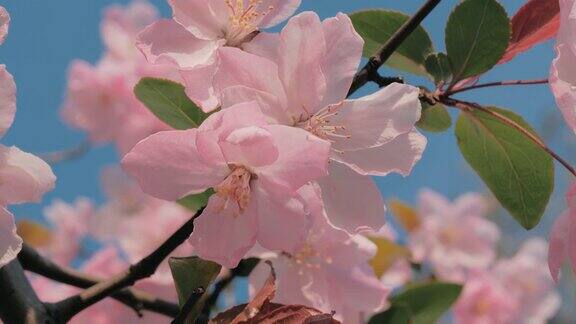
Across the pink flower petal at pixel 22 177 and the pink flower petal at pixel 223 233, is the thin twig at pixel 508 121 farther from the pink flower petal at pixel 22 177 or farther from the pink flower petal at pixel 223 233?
the pink flower petal at pixel 22 177

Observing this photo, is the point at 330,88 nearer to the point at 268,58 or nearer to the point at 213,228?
the point at 268,58

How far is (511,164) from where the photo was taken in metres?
0.98

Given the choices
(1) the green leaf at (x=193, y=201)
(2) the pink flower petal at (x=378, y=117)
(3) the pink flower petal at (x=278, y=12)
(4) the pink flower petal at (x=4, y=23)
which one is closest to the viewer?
(4) the pink flower petal at (x=4, y=23)

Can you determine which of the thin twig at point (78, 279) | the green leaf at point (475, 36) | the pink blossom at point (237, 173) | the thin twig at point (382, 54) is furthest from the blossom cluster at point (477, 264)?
the pink blossom at point (237, 173)

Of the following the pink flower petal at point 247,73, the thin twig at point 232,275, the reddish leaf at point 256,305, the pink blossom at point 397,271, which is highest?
the pink flower petal at point 247,73

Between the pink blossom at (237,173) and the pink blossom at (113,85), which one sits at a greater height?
the pink blossom at (237,173)

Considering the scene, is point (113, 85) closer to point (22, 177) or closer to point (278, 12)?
point (278, 12)

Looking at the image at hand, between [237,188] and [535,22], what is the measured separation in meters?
0.42

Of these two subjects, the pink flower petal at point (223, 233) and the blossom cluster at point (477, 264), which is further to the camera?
the blossom cluster at point (477, 264)

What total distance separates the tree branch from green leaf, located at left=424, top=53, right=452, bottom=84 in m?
0.50

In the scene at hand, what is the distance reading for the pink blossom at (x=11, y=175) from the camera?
2.36 ft

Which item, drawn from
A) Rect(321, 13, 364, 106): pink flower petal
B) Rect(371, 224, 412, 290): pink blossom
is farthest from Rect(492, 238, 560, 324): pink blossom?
Rect(321, 13, 364, 106): pink flower petal

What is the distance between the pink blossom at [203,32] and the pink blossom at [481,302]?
68.5 inches

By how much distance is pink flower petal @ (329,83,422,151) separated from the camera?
80cm
